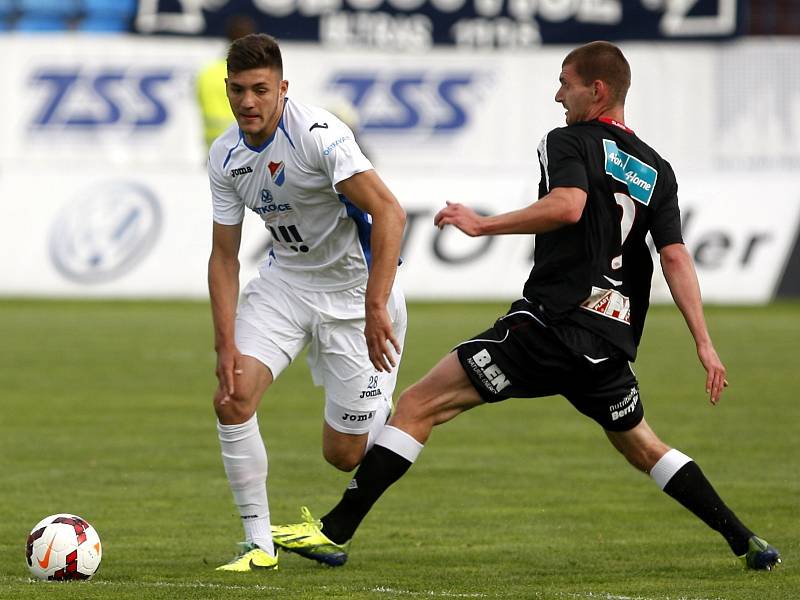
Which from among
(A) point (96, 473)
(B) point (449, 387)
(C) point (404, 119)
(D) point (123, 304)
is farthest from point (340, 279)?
(C) point (404, 119)

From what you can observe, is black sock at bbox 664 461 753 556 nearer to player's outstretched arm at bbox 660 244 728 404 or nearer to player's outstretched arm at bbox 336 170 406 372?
player's outstretched arm at bbox 660 244 728 404

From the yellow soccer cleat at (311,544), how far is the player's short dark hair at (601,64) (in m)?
2.04

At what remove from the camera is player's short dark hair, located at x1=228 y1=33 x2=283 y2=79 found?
20.9 ft

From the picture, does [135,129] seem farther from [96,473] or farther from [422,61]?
[96,473]

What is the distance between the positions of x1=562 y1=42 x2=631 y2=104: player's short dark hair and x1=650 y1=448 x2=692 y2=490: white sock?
145cm

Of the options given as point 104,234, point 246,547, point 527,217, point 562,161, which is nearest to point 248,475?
point 246,547

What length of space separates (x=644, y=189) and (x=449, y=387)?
1071mm

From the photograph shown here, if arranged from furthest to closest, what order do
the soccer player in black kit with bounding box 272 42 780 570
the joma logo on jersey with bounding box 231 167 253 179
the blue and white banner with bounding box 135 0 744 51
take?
the blue and white banner with bounding box 135 0 744 51
the joma logo on jersey with bounding box 231 167 253 179
the soccer player in black kit with bounding box 272 42 780 570

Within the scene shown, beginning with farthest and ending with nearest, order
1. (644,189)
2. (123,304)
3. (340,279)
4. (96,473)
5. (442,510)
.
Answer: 1. (123,304)
2. (96,473)
3. (442,510)
4. (340,279)
5. (644,189)

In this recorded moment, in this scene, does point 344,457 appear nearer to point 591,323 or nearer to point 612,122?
point 591,323

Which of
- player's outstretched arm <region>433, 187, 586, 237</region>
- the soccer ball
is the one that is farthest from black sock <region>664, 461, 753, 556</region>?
the soccer ball

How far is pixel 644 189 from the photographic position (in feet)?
21.0

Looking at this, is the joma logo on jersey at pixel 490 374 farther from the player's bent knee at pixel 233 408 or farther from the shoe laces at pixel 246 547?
the shoe laces at pixel 246 547

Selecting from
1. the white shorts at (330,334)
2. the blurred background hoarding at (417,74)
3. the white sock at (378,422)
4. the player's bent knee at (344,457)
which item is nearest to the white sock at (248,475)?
the white shorts at (330,334)
